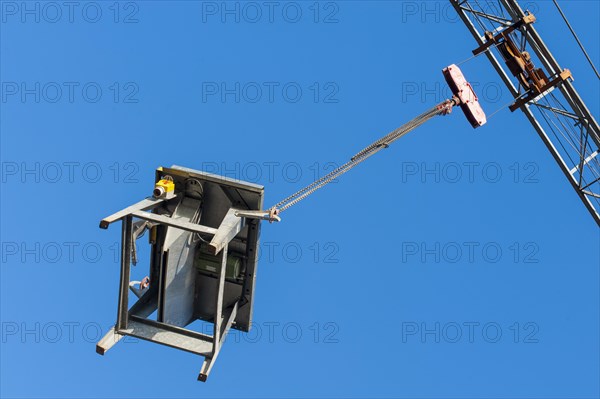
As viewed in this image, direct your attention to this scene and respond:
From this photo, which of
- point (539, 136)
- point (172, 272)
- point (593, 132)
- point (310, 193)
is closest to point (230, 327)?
point (172, 272)

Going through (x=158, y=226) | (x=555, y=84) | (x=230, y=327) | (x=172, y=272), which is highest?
(x=555, y=84)

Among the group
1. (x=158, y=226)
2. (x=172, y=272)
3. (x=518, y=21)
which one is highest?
(x=518, y=21)

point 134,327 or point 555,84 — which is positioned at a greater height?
point 555,84

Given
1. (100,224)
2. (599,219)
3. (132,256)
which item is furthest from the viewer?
(599,219)

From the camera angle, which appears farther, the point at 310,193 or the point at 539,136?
the point at 539,136

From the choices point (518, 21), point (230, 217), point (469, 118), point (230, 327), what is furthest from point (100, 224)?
point (518, 21)

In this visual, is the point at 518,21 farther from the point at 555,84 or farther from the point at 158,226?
the point at 158,226

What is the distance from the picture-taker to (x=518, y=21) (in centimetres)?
1306

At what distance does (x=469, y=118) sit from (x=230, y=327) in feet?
17.9

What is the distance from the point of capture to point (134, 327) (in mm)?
12258

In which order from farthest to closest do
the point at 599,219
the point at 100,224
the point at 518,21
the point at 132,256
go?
the point at 599,219 → the point at 518,21 → the point at 132,256 → the point at 100,224

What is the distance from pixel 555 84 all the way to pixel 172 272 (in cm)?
752

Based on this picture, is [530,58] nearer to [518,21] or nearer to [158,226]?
[518,21]

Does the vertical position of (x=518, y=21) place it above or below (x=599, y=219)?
above
